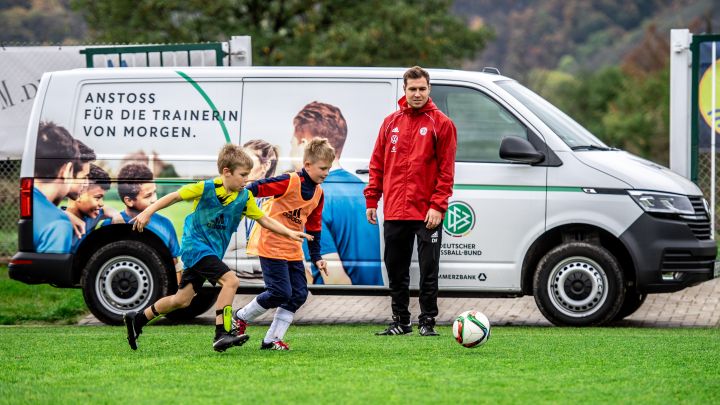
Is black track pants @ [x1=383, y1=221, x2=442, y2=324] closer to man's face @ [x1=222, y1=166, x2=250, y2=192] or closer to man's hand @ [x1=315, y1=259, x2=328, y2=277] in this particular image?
man's hand @ [x1=315, y1=259, x2=328, y2=277]

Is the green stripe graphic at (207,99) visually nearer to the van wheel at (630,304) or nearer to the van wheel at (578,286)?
the van wheel at (578,286)

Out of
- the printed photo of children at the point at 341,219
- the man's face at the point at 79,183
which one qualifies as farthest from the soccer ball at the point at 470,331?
the man's face at the point at 79,183

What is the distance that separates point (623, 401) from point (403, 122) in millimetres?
3888

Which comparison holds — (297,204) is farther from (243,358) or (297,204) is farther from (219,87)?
(219,87)

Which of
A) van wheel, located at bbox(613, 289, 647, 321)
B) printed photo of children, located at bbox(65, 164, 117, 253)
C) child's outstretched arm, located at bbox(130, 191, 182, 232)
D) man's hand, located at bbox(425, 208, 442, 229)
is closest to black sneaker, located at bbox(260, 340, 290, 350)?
child's outstretched arm, located at bbox(130, 191, 182, 232)

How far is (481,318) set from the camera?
27.0 ft

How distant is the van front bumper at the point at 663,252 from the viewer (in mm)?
10375

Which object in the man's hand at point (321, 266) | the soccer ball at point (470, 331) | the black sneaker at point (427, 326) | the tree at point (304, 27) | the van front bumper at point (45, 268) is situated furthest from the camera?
the tree at point (304, 27)

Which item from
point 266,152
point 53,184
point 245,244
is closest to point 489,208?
point 266,152

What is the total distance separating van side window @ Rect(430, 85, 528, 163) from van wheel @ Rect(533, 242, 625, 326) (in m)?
1.00

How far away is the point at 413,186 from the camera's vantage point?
30.7 ft

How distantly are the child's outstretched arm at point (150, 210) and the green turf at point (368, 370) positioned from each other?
825 mm

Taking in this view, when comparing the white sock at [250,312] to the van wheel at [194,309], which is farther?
the van wheel at [194,309]

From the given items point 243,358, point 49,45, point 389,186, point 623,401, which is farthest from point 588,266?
point 49,45
